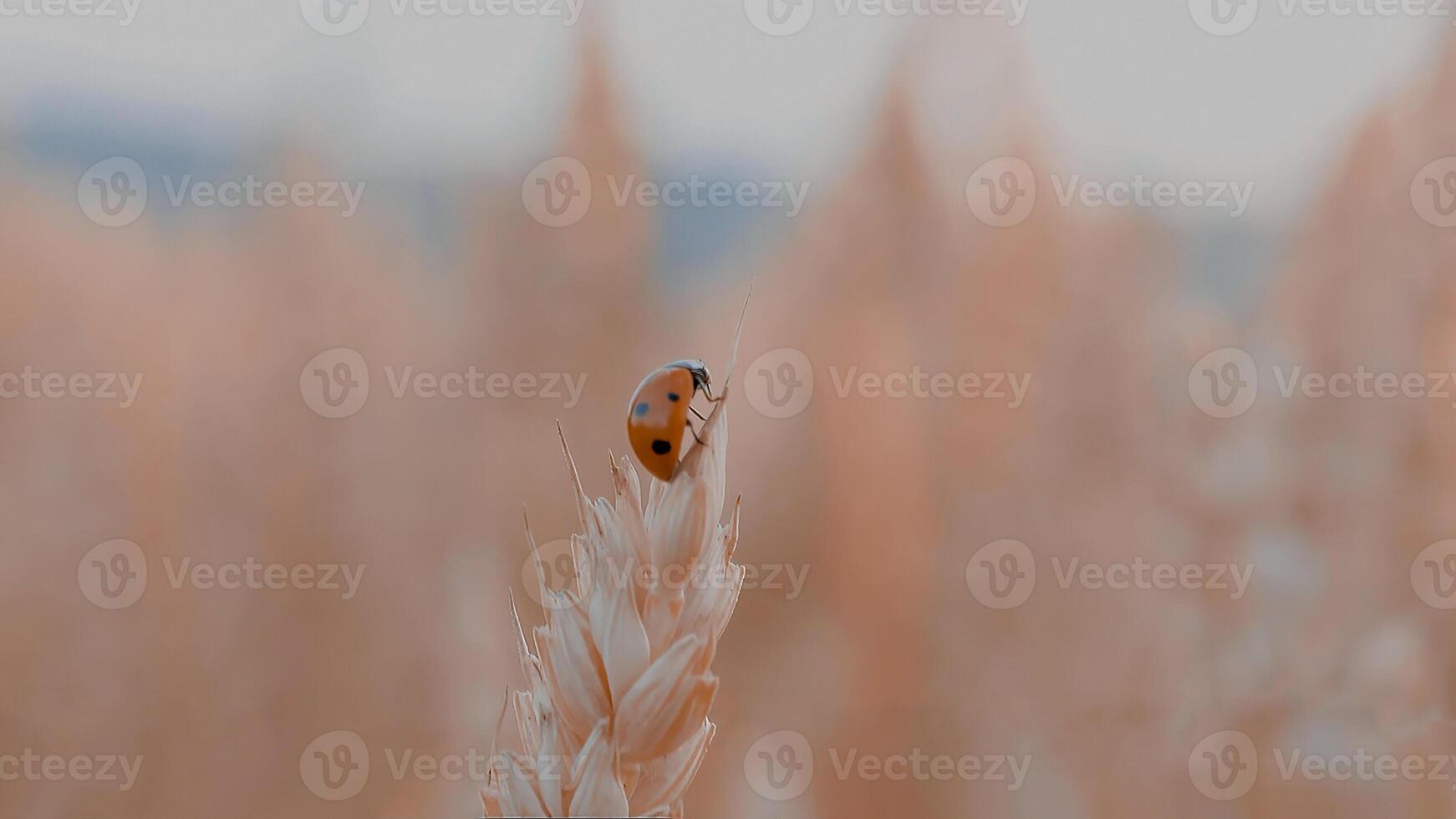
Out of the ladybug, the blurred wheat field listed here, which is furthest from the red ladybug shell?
the blurred wheat field

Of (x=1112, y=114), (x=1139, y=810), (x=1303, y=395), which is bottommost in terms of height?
(x=1139, y=810)

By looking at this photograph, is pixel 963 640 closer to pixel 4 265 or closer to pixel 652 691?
pixel 652 691

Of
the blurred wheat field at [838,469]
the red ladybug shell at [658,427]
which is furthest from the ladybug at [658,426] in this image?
the blurred wheat field at [838,469]

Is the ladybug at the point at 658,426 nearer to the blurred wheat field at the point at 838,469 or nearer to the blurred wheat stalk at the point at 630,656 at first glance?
the blurred wheat stalk at the point at 630,656

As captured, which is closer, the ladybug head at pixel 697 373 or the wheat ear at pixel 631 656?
the wheat ear at pixel 631 656

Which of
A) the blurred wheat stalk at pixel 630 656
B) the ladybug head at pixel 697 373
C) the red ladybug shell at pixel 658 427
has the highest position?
the ladybug head at pixel 697 373

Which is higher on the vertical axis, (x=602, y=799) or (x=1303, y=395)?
(x=1303, y=395)

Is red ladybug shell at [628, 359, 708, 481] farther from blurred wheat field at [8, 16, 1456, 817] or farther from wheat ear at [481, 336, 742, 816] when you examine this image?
blurred wheat field at [8, 16, 1456, 817]

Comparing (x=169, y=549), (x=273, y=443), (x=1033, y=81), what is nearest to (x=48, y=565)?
(x=169, y=549)

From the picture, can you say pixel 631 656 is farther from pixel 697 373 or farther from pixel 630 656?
pixel 697 373

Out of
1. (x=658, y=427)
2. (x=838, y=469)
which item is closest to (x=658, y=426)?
(x=658, y=427)
